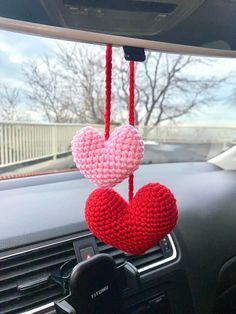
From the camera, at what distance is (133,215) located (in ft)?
1.98

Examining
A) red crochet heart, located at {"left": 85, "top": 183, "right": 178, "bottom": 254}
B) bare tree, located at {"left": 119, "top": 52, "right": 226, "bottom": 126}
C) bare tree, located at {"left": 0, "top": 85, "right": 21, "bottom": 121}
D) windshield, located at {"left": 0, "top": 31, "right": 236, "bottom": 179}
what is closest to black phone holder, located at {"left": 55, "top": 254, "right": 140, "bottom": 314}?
red crochet heart, located at {"left": 85, "top": 183, "right": 178, "bottom": 254}

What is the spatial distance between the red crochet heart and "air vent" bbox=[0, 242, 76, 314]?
51cm

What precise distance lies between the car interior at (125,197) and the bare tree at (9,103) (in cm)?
2

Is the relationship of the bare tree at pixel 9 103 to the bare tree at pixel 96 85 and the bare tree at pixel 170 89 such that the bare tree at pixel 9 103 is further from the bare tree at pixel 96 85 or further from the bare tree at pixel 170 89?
the bare tree at pixel 170 89

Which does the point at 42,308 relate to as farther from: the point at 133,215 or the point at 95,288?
the point at 133,215

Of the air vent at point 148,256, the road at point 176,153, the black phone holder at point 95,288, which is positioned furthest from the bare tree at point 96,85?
the black phone holder at point 95,288

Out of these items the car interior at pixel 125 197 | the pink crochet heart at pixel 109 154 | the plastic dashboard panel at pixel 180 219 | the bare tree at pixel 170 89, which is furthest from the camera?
the bare tree at pixel 170 89

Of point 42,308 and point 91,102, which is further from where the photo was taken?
point 91,102

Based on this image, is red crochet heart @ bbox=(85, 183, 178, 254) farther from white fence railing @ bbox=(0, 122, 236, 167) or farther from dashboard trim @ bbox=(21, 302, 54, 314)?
white fence railing @ bbox=(0, 122, 236, 167)

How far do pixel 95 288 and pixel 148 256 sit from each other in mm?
422

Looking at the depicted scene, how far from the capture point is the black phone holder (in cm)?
91

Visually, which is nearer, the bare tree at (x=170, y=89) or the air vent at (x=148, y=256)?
the air vent at (x=148, y=256)

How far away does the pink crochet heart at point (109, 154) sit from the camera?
1.84ft

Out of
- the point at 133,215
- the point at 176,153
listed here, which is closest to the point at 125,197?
the point at 133,215
